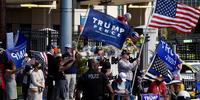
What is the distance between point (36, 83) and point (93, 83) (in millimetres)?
3453

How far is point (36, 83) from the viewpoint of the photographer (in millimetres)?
14875

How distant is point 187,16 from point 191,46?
12.1m

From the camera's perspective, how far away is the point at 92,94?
1182cm

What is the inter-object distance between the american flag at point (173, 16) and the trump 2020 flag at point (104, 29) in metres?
0.76

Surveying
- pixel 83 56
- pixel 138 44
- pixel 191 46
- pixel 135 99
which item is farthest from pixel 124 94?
pixel 191 46

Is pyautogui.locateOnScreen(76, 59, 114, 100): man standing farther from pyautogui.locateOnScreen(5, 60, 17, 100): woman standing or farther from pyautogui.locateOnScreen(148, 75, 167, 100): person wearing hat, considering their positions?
pyautogui.locateOnScreen(5, 60, 17, 100): woman standing

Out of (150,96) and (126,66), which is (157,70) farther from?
(126,66)

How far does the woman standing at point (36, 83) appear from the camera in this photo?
584 inches

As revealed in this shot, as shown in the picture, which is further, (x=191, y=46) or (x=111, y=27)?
(x=191, y=46)

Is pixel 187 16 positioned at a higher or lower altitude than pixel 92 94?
higher

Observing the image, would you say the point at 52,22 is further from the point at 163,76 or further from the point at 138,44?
the point at 163,76

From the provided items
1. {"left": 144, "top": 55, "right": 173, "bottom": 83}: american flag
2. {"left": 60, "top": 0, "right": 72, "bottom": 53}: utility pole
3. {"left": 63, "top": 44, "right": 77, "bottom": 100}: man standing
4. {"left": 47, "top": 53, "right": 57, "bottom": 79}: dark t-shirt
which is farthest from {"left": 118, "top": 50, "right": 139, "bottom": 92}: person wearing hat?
{"left": 60, "top": 0, "right": 72, "bottom": 53}: utility pole

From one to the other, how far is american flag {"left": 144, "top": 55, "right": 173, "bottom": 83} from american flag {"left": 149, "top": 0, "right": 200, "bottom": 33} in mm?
859

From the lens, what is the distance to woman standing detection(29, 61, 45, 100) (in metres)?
14.8
